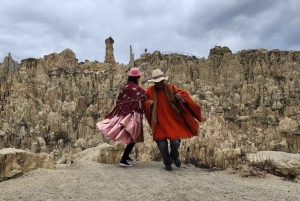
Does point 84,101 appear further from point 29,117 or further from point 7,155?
point 7,155

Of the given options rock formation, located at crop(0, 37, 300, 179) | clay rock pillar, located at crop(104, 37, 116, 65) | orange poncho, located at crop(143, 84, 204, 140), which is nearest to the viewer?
orange poncho, located at crop(143, 84, 204, 140)

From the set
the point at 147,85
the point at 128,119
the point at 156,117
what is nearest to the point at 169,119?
the point at 156,117

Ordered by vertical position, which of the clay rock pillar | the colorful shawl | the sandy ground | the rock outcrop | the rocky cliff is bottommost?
the sandy ground

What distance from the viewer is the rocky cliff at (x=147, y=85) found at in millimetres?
24547

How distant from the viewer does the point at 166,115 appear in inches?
188

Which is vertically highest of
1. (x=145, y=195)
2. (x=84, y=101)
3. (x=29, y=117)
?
(x=84, y=101)

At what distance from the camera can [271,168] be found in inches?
201

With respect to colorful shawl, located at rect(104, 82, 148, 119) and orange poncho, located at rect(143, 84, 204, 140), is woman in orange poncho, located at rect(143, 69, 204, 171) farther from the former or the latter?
colorful shawl, located at rect(104, 82, 148, 119)

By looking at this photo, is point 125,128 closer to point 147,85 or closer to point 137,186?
point 137,186

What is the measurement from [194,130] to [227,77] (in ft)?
112

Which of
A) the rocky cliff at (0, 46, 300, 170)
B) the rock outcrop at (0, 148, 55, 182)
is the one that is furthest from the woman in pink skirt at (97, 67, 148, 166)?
the rocky cliff at (0, 46, 300, 170)

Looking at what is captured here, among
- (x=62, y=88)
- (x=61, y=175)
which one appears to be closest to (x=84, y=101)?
(x=62, y=88)

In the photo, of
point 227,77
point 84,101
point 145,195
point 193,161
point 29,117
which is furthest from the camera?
point 227,77

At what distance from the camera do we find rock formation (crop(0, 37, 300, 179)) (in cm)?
2452
